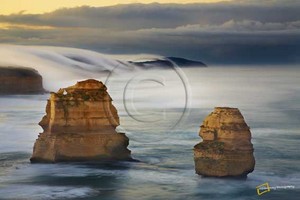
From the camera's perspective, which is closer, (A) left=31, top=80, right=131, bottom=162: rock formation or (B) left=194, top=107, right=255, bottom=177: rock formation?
(B) left=194, top=107, right=255, bottom=177: rock formation

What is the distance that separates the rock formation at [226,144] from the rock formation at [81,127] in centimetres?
1926

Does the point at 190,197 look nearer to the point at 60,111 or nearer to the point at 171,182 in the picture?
the point at 171,182

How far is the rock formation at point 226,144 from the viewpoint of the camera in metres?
125

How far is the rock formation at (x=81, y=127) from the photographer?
143375mm

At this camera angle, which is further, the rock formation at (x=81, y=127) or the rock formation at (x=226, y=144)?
the rock formation at (x=81, y=127)

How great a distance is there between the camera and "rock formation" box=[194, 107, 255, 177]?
125m

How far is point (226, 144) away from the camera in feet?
411

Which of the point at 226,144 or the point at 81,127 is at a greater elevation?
the point at 81,127

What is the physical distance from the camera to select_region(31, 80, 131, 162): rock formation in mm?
143375

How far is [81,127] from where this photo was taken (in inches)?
5689

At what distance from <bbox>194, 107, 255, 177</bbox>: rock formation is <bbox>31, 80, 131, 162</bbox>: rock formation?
19.3m

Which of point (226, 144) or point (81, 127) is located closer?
point (226, 144)

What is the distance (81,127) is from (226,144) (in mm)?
24902

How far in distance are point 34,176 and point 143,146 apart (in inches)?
1582
